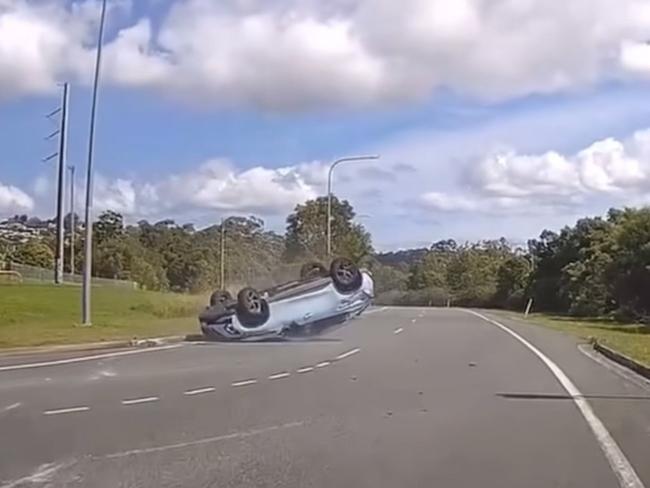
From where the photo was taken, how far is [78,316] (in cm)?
4222

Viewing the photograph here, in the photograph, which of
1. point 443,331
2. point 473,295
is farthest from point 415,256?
point 443,331

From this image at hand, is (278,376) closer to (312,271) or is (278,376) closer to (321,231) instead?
(312,271)

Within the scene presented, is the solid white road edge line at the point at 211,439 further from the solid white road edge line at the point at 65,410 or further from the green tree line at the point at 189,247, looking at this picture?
the green tree line at the point at 189,247

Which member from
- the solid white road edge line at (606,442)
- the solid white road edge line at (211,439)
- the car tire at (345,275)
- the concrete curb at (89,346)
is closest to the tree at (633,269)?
the car tire at (345,275)

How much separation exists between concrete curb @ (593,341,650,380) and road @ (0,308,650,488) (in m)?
0.51

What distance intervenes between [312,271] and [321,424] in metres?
21.4

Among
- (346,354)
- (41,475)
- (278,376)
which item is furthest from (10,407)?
(346,354)

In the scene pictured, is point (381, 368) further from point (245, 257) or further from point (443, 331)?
point (245, 257)

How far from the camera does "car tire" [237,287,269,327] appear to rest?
30844mm

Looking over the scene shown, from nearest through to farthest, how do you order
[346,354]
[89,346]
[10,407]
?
1. [10,407]
2. [346,354]
3. [89,346]

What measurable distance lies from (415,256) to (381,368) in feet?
507

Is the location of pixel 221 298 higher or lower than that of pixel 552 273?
lower

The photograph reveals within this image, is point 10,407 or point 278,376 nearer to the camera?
point 10,407

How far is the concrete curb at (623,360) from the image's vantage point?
21.2 meters
